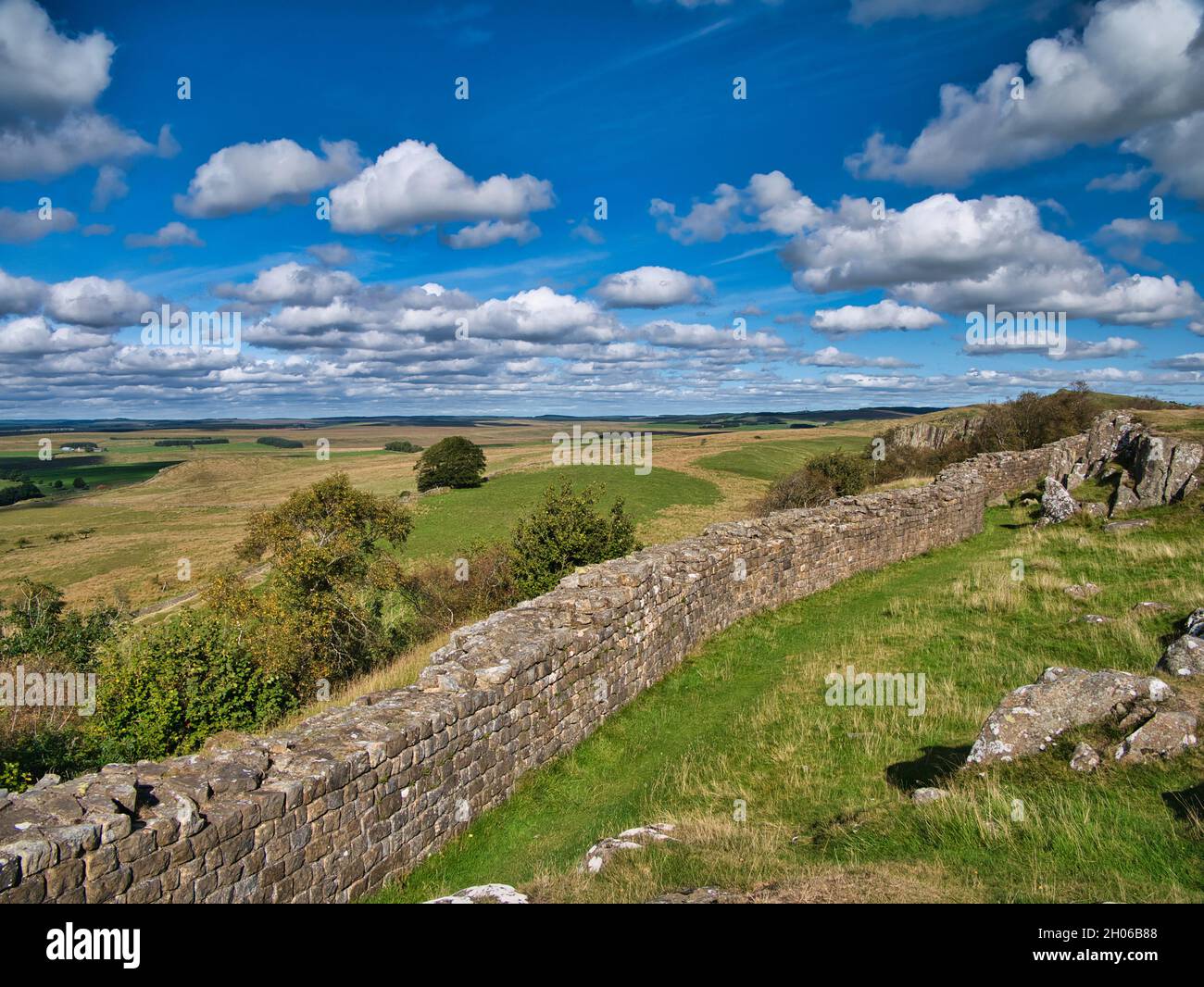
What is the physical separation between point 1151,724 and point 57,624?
2576 cm

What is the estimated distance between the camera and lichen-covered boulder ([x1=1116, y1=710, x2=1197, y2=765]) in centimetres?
536

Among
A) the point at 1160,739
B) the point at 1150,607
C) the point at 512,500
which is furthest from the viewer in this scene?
the point at 512,500

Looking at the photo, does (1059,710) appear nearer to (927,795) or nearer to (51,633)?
(927,795)

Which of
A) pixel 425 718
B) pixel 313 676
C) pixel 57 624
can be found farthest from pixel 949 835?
pixel 57 624

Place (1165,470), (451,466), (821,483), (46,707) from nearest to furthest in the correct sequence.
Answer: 1. (46,707)
2. (1165,470)
3. (821,483)
4. (451,466)

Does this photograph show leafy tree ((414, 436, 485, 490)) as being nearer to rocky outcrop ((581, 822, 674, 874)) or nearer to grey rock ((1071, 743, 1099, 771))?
rocky outcrop ((581, 822, 674, 874))

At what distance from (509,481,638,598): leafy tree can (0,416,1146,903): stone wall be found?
449 cm

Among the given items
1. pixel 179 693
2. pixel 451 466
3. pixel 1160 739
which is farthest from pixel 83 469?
pixel 1160 739

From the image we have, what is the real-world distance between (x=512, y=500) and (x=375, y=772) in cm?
4619

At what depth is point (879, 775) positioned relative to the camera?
265 inches

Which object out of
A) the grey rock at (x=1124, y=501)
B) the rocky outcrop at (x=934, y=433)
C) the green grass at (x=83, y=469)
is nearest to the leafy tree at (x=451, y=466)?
the rocky outcrop at (x=934, y=433)

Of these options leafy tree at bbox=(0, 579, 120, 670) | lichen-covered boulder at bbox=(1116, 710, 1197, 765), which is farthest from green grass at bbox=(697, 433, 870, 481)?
lichen-covered boulder at bbox=(1116, 710, 1197, 765)

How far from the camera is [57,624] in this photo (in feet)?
68.5
